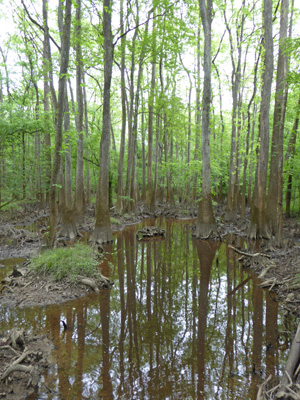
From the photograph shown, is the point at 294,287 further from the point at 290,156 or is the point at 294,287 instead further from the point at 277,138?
the point at 290,156

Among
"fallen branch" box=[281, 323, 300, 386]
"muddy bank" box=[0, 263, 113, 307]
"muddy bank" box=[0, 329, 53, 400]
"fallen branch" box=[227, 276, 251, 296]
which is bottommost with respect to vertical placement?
"fallen branch" box=[227, 276, 251, 296]

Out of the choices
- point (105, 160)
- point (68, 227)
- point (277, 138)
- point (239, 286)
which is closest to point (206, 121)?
point (277, 138)

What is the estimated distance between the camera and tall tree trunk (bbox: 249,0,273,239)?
453 inches

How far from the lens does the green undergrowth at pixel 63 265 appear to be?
22.5 ft

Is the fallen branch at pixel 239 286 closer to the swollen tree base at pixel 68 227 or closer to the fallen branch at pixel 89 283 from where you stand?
the fallen branch at pixel 89 283

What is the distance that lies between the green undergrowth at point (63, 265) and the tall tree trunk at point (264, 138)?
7606 mm

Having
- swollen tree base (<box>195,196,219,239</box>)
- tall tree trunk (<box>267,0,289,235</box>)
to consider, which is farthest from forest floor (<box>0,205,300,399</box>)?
tall tree trunk (<box>267,0,289,235</box>)

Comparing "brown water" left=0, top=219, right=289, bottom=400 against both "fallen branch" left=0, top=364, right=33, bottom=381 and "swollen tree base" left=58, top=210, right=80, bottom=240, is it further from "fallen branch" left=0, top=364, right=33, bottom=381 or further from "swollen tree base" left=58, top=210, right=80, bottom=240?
"swollen tree base" left=58, top=210, right=80, bottom=240

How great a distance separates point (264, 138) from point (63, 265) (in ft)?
30.9

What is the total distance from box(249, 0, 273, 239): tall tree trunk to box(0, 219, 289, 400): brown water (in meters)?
4.56

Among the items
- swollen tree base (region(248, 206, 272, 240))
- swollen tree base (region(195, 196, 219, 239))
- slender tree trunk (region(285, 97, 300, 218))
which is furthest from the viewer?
slender tree trunk (region(285, 97, 300, 218))

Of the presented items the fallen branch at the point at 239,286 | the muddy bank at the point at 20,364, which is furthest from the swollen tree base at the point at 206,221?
the muddy bank at the point at 20,364

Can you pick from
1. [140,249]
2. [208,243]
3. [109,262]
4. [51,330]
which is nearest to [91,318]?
[51,330]

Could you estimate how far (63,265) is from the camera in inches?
274
